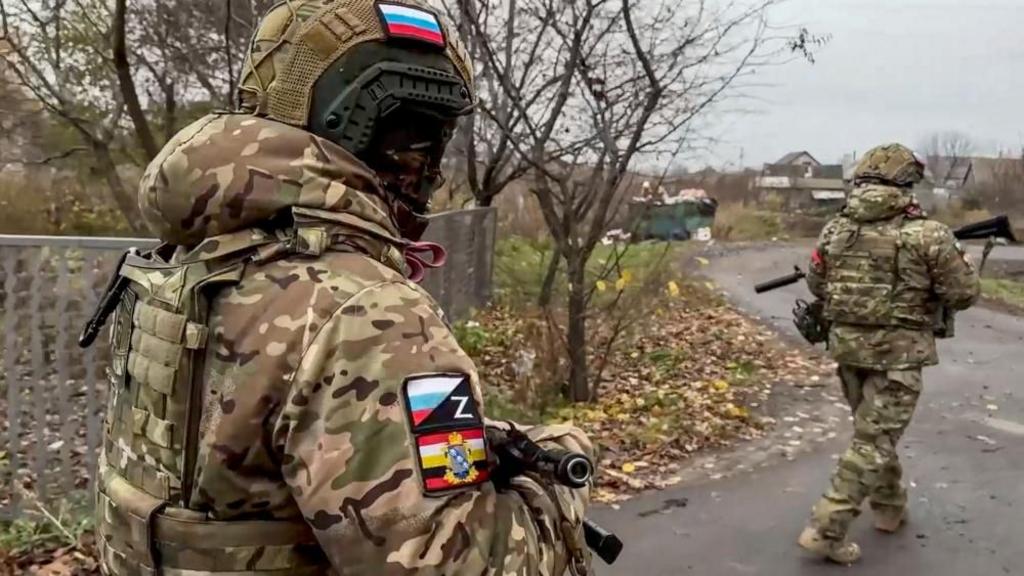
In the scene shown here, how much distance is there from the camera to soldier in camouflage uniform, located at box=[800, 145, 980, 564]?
4.78m

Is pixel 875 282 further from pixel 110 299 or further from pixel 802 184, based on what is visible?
pixel 802 184

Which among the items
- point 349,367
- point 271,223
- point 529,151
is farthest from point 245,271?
point 529,151

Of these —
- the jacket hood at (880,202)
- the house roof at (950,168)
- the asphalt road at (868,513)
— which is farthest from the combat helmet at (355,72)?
the house roof at (950,168)

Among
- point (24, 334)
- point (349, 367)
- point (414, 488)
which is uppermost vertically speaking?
point (349, 367)

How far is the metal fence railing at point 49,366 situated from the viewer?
436 cm

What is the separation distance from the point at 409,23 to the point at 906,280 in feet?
12.8

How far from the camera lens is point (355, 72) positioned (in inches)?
64.3

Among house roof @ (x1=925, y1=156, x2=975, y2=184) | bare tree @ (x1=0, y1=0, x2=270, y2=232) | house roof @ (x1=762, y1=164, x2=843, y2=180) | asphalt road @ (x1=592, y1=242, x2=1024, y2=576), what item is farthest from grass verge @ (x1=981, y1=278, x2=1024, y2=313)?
house roof @ (x1=925, y1=156, x2=975, y2=184)

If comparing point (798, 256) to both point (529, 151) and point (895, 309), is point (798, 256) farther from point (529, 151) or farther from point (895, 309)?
point (895, 309)

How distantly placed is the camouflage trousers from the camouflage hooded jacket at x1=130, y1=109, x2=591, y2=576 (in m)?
3.51

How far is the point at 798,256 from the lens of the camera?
22438 millimetres

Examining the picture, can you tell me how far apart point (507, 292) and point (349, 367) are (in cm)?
865

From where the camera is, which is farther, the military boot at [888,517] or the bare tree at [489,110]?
the bare tree at [489,110]

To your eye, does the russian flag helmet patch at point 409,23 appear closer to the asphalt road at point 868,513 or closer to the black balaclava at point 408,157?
the black balaclava at point 408,157
